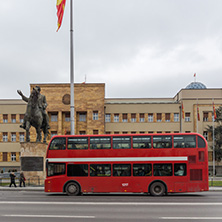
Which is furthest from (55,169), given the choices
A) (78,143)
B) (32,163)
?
(32,163)

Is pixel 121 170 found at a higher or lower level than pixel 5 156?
higher

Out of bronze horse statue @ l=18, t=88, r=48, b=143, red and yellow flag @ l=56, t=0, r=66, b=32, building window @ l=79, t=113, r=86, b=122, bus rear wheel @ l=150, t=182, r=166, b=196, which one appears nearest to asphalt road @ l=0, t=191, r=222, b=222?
bus rear wheel @ l=150, t=182, r=166, b=196

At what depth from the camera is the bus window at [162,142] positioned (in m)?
21.4

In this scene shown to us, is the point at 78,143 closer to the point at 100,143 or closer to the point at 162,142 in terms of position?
the point at 100,143

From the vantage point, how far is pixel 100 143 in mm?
21875

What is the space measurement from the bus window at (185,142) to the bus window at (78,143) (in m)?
5.15

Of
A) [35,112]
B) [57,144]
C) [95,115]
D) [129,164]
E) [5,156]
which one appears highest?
[95,115]

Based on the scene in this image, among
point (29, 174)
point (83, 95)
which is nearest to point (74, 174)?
point (29, 174)

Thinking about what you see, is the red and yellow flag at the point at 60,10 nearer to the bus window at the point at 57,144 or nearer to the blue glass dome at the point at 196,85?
the bus window at the point at 57,144

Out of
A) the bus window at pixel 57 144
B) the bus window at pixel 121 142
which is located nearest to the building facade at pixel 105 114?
the bus window at pixel 57 144

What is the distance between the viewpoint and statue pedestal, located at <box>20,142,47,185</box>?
29.4 meters

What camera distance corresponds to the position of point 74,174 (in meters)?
22.1

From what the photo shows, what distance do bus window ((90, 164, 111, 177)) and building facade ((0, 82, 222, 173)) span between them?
40461mm

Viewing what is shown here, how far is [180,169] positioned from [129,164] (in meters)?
2.87
